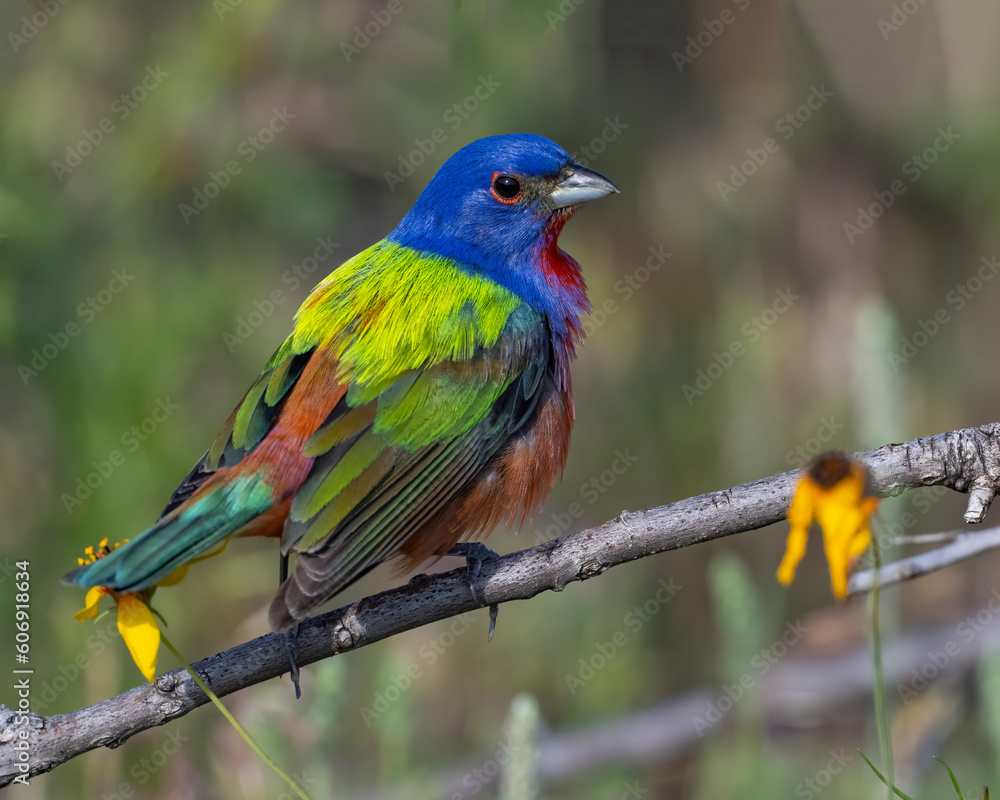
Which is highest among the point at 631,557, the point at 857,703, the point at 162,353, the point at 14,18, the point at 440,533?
the point at 14,18

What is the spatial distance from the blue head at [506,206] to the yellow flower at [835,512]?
7.44 ft

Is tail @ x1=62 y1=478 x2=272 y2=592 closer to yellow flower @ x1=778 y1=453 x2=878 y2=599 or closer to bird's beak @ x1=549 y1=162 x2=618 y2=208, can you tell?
yellow flower @ x1=778 y1=453 x2=878 y2=599

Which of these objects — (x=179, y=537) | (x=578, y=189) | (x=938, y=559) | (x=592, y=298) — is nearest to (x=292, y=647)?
(x=179, y=537)

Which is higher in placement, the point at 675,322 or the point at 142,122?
the point at 142,122

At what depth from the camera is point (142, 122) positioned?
5.49 metres

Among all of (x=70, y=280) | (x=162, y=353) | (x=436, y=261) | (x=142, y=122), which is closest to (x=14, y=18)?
(x=142, y=122)

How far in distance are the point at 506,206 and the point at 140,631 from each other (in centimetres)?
229

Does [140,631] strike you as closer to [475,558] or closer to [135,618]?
[135,618]

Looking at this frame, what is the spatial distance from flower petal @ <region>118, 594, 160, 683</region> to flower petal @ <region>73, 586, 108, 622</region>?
0.18 feet

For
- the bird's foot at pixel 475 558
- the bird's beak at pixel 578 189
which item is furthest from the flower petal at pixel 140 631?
the bird's beak at pixel 578 189

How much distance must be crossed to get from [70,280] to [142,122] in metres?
0.84

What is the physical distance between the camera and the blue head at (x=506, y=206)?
171 inches

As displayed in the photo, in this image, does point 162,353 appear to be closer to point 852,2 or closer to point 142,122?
point 142,122

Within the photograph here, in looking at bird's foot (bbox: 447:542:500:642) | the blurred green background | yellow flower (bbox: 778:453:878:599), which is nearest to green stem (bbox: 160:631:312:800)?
bird's foot (bbox: 447:542:500:642)
